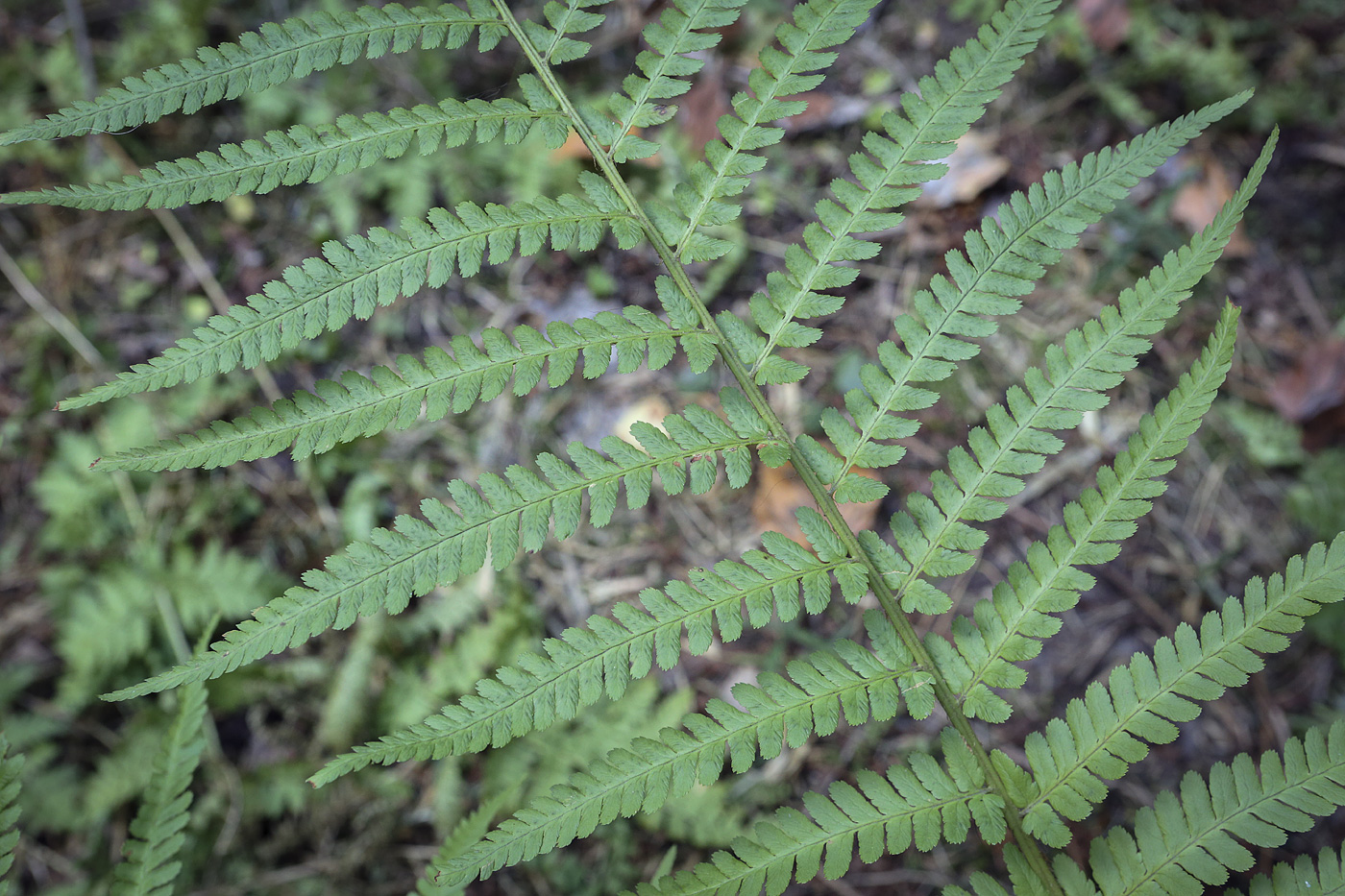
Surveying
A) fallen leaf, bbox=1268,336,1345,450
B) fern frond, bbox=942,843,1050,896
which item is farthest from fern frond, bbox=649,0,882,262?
fallen leaf, bbox=1268,336,1345,450

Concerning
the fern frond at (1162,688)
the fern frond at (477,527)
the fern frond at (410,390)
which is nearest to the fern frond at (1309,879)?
the fern frond at (1162,688)

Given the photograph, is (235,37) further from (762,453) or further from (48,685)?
(762,453)

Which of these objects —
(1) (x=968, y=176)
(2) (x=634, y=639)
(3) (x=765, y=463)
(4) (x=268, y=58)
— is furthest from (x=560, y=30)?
(1) (x=968, y=176)

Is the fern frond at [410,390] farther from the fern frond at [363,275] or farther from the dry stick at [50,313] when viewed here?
the dry stick at [50,313]

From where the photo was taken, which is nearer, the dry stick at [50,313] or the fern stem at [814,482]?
the fern stem at [814,482]

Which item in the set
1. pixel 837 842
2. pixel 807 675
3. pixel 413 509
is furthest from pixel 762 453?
pixel 413 509

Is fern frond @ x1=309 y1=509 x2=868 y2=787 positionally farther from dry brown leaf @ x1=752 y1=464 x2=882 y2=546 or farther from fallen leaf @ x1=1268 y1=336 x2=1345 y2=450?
fallen leaf @ x1=1268 y1=336 x2=1345 y2=450

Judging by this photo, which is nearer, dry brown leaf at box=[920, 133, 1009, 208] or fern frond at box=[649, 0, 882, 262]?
fern frond at box=[649, 0, 882, 262]

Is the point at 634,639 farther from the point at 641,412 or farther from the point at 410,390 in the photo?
the point at 641,412
